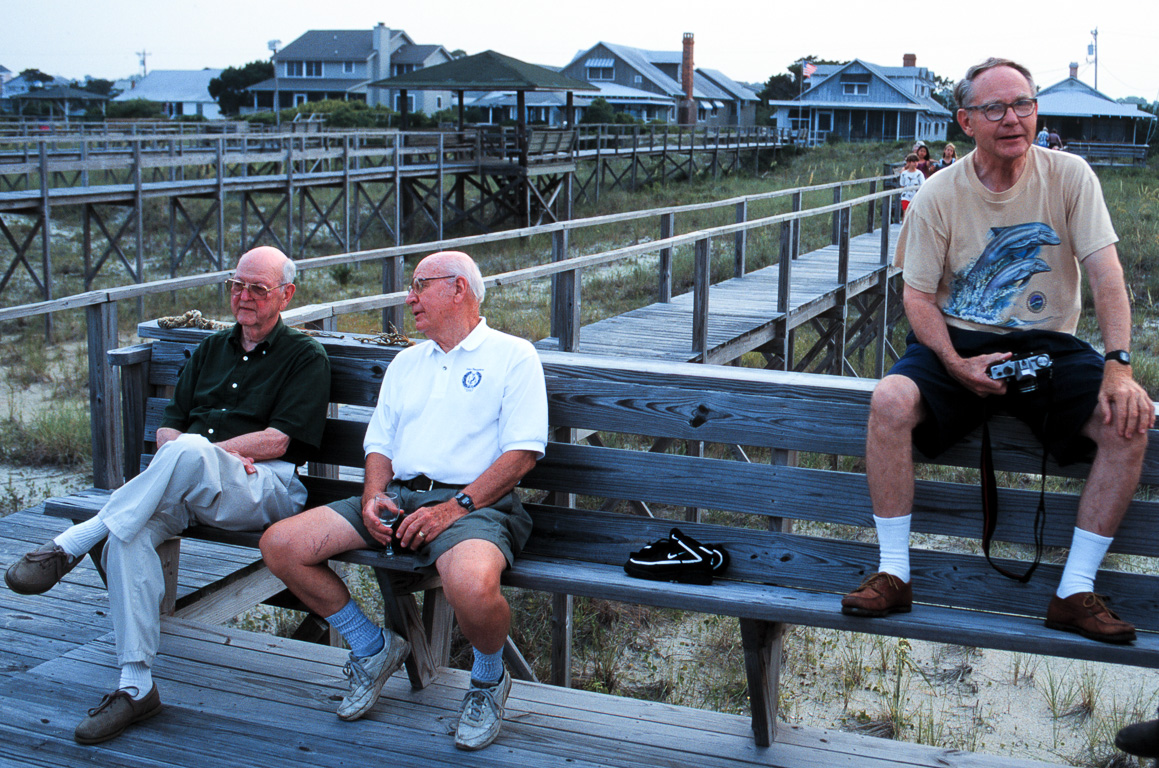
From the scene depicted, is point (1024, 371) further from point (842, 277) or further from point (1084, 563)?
point (842, 277)

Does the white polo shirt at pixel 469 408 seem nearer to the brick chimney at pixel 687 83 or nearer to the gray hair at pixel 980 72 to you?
the gray hair at pixel 980 72

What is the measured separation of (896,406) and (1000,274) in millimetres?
481

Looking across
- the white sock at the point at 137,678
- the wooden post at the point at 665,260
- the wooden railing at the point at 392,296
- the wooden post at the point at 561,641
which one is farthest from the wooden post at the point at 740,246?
the white sock at the point at 137,678

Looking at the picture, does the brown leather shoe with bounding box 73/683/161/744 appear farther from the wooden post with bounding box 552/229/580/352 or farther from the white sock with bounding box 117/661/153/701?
the wooden post with bounding box 552/229/580/352

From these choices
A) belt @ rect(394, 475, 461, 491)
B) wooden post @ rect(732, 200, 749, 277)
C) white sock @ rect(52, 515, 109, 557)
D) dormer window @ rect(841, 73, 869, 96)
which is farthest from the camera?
dormer window @ rect(841, 73, 869, 96)

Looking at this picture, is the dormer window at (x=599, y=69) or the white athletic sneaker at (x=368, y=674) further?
the dormer window at (x=599, y=69)

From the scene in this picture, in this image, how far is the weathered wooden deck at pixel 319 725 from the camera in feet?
9.24

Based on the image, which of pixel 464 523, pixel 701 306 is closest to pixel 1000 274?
pixel 464 523

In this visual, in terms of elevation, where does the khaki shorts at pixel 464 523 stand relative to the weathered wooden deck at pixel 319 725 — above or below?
above

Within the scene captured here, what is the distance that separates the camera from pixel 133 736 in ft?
9.52

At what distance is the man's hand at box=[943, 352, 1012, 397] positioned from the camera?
2719mm

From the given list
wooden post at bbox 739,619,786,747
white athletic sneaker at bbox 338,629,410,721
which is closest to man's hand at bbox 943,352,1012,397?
wooden post at bbox 739,619,786,747

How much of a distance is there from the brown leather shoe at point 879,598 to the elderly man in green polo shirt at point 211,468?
1.72 meters

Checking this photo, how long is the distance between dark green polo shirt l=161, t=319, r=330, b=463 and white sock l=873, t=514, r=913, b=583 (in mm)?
1742
